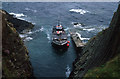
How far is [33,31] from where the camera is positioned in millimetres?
93188

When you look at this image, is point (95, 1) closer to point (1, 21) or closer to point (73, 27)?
point (73, 27)

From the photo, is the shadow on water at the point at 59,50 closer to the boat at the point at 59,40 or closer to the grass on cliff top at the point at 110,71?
the boat at the point at 59,40

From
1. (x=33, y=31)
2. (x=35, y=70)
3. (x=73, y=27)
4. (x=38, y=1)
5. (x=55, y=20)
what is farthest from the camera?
(x=38, y=1)

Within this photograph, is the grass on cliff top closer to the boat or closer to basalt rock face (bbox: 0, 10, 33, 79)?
basalt rock face (bbox: 0, 10, 33, 79)

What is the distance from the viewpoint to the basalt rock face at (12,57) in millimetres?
38031

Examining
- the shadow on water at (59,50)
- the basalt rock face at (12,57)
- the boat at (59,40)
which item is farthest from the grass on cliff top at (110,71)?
the boat at (59,40)

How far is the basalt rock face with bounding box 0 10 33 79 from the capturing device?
38031mm

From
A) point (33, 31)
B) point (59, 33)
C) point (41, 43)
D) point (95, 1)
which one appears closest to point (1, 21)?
point (41, 43)

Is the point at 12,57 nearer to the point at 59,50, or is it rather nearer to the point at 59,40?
the point at 59,50

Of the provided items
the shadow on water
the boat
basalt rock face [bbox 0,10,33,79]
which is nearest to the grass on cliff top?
basalt rock face [bbox 0,10,33,79]

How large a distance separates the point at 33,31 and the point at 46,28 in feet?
33.0

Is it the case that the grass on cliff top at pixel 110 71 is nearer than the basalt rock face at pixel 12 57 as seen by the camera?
Yes

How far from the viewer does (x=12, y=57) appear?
1657 inches

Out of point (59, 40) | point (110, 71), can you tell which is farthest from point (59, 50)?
point (110, 71)
